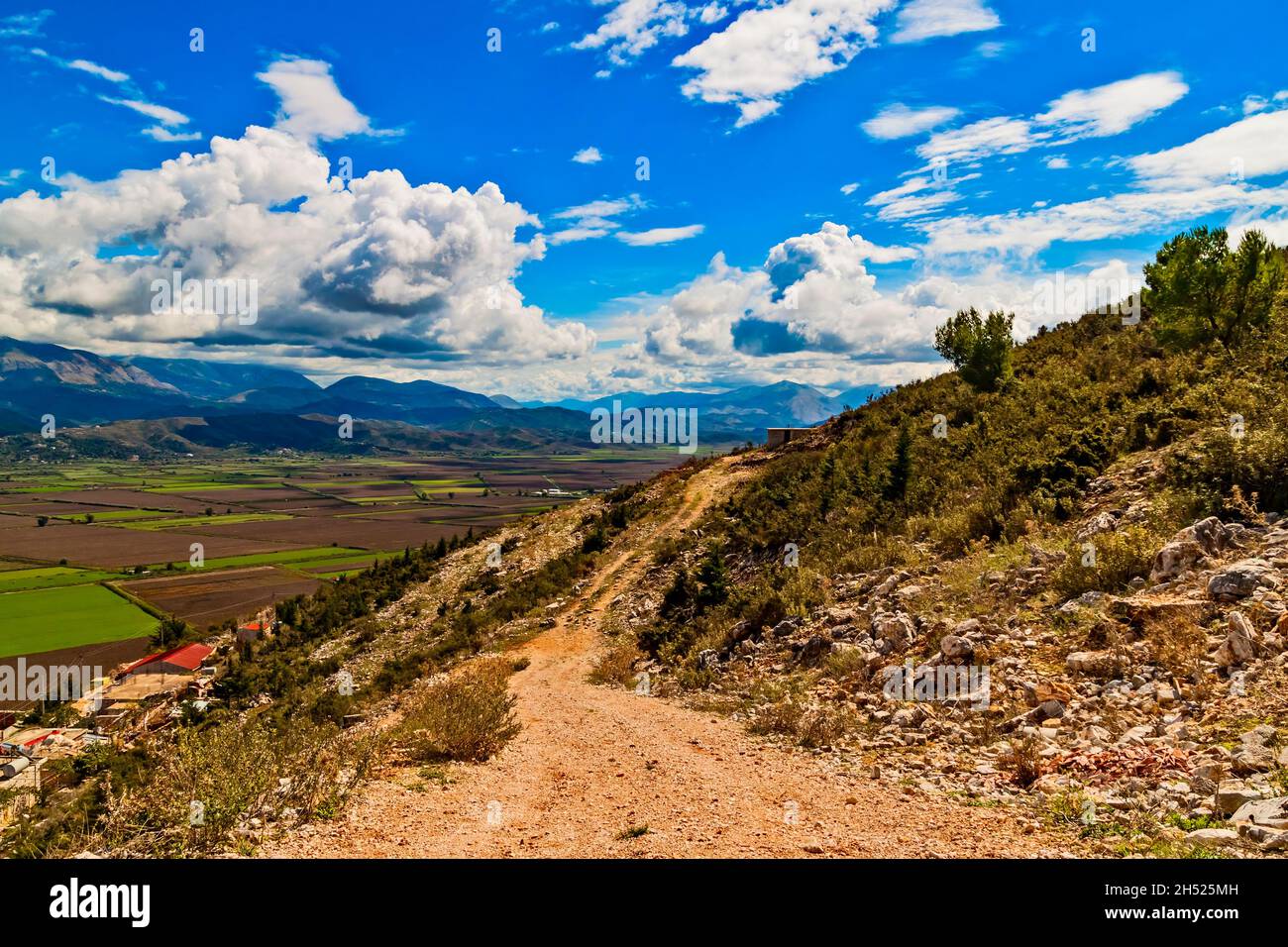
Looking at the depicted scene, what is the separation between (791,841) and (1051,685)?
222 inches

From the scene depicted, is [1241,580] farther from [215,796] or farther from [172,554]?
[172,554]

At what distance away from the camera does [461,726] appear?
12.2 meters

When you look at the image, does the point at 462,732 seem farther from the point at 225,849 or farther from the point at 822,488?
the point at 822,488

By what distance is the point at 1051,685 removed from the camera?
10.5 meters

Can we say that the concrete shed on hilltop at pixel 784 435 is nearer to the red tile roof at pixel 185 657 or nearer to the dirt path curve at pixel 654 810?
the dirt path curve at pixel 654 810

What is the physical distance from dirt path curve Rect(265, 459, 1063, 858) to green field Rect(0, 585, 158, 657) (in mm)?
76050

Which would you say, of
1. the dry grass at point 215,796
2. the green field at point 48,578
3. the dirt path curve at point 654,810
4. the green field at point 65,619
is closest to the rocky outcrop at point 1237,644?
the dirt path curve at point 654,810

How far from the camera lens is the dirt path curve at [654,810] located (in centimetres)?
776

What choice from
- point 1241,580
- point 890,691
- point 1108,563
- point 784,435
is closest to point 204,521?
point 784,435

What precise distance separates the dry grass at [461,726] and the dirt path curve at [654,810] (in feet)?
1.40

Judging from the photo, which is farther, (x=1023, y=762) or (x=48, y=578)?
(x=48, y=578)

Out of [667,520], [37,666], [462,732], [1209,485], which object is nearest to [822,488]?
[667,520]

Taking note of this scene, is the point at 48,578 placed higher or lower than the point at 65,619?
higher

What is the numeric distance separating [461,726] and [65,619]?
296ft
